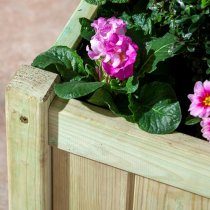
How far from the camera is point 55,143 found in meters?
2.27

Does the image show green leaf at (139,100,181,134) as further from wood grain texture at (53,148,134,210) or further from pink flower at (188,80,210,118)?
wood grain texture at (53,148,134,210)

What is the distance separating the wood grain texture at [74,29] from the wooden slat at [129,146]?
254 mm

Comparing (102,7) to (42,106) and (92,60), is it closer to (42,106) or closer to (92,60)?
(92,60)

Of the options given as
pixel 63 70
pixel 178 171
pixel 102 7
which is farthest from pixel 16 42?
pixel 178 171

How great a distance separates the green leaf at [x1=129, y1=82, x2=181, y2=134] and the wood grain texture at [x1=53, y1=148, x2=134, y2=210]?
5.7 inches

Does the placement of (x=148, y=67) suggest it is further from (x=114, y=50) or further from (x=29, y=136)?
(x=29, y=136)

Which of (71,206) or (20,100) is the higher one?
(20,100)

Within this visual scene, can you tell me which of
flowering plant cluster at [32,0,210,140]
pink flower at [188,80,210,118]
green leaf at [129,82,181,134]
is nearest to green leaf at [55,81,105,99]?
flowering plant cluster at [32,0,210,140]

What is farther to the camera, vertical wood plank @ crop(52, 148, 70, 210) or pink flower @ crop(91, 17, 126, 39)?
vertical wood plank @ crop(52, 148, 70, 210)

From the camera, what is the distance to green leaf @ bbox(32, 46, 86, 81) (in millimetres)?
2326

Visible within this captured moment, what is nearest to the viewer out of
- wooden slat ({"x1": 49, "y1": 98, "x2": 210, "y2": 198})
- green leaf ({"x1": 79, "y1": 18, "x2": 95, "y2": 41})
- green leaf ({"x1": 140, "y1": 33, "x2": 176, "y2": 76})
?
wooden slat ({"x1": 49, "y1": 98, "x2": 210, "y2": 198})

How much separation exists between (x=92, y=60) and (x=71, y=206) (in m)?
0.37

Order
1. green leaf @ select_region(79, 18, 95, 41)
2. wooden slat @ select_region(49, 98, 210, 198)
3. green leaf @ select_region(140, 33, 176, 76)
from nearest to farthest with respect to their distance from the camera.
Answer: wooden slat @ select_region(49, 98, 210, 198)
green leaf @ select_region(140, 33, 176, 76)
green leaf @ select_region(79, 18, 95, 41)

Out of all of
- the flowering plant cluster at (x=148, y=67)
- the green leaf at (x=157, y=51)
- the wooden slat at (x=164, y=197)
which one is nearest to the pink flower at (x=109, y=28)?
the flowering plant cluster at (x=148, y=67)
